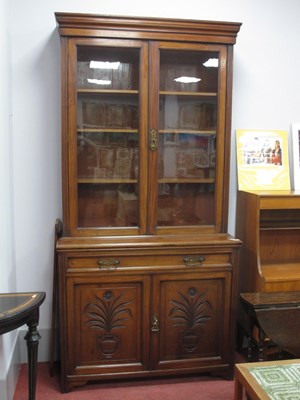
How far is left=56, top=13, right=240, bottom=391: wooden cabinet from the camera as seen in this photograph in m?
2.47

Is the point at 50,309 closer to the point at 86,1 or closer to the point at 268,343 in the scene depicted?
the point at 268,343

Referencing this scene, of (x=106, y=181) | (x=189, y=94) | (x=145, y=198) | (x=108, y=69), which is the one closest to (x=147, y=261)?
(x=145, y=198)

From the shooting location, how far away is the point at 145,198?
2609mm

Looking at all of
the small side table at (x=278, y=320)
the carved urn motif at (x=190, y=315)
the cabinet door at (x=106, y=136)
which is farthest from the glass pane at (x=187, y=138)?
the small side table at (x=278, y=320)

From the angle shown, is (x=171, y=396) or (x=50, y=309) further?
(x=50, y=309)

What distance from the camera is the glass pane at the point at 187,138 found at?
8.63 ft

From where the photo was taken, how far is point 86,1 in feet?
8.85

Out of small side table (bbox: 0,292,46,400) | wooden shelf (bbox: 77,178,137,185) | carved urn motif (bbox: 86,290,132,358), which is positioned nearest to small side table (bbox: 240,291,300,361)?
carved urn motif (bbox: 86,290,132,358)

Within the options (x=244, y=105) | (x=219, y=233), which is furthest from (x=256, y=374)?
(x=244, y=105)

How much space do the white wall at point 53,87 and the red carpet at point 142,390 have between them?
46 cm

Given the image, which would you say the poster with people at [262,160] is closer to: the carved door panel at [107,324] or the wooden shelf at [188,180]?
the wooden shelf at [188,180]

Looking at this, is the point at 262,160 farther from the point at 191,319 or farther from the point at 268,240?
the point at 191,319

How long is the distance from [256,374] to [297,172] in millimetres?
1677

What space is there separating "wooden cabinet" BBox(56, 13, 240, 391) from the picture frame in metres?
0.68
